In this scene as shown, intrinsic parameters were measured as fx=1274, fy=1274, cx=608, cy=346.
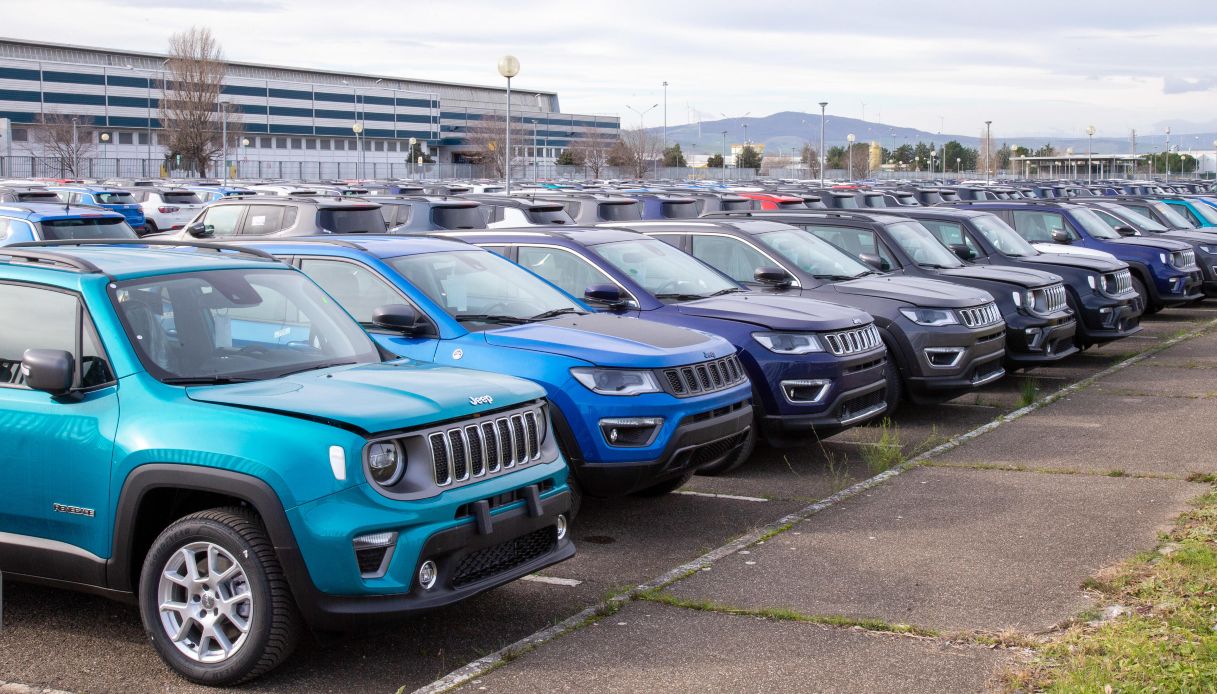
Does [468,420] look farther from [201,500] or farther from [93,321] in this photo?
[93,321]

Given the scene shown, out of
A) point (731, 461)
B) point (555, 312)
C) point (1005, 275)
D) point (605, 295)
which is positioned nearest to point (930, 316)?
point (1005, 275)

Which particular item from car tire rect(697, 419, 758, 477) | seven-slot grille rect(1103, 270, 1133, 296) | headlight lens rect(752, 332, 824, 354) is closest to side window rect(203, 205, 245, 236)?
headlight lens rect(752, 332, 824, 354)

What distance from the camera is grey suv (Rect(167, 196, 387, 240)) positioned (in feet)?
39.8

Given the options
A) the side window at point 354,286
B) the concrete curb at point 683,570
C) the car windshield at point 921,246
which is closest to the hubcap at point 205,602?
the concrete curb at point 683,570

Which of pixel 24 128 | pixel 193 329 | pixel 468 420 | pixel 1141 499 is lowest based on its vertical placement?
pixel 1141 499

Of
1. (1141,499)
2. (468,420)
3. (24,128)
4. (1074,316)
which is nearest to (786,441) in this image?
(1141,499)

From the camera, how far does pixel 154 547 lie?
5.14 m

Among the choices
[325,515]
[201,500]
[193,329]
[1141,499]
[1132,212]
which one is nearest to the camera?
[325,515]

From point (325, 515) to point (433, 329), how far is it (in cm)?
299

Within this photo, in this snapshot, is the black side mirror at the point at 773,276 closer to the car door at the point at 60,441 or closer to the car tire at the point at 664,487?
the car tire at the point at 664,487

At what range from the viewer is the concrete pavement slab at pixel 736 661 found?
5.10 metres

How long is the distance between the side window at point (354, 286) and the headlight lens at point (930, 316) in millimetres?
5162

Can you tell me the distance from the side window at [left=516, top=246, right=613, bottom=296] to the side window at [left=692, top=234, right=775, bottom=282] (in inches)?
83.2

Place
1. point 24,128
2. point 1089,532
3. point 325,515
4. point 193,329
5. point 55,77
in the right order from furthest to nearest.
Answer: point 55,77 → point 24,128 → point 1089,532 → point 193,329 → point 325,515
